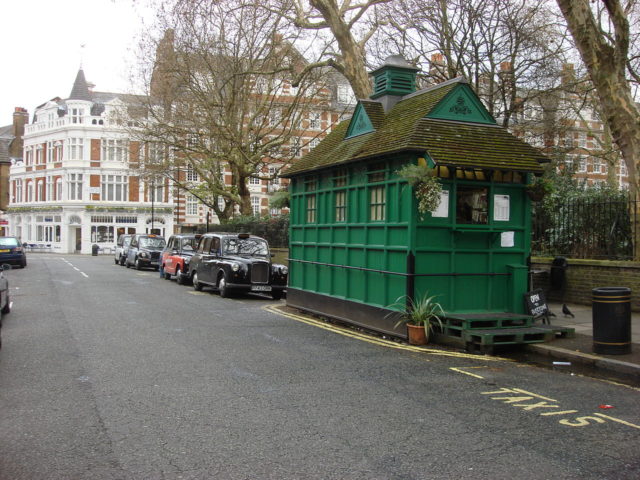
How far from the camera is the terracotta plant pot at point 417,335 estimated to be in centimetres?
969

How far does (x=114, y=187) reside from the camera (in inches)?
2312

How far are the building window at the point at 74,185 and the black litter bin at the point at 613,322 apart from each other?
5685cm

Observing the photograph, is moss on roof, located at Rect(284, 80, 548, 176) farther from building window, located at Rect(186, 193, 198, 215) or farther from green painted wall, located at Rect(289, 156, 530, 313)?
building window, located at Rect(186, 193, 198, 215)

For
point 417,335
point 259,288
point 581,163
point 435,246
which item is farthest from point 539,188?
point 581,163

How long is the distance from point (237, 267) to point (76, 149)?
4691cm

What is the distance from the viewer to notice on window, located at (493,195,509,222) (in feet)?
34.1

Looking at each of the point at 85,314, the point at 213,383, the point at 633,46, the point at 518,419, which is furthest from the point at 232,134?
the point at 518,419

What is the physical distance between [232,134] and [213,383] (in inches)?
801

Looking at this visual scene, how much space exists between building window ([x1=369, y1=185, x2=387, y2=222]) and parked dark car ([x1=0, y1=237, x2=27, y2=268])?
79.2 feet

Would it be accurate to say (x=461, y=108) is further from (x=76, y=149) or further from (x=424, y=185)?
(x=76, y=149)

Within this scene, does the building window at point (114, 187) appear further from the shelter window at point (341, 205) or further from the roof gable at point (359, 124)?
the shelter window at point (341, 205)

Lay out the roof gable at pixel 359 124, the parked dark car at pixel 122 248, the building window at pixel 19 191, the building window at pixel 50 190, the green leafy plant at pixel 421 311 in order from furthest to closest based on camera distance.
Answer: the building window at pixel 19 191 → the building window at pixel 50 190 → the parked dark car at pixel 122 248 → the roof gable at pixel 359 124 → the green leafy plant at pixel 421 311

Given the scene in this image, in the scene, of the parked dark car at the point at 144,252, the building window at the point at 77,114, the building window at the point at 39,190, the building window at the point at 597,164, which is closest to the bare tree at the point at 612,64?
the parked dark car at the point at 144,252

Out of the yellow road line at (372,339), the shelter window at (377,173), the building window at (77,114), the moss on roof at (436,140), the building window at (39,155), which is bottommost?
the yellow road line at (372,339)
